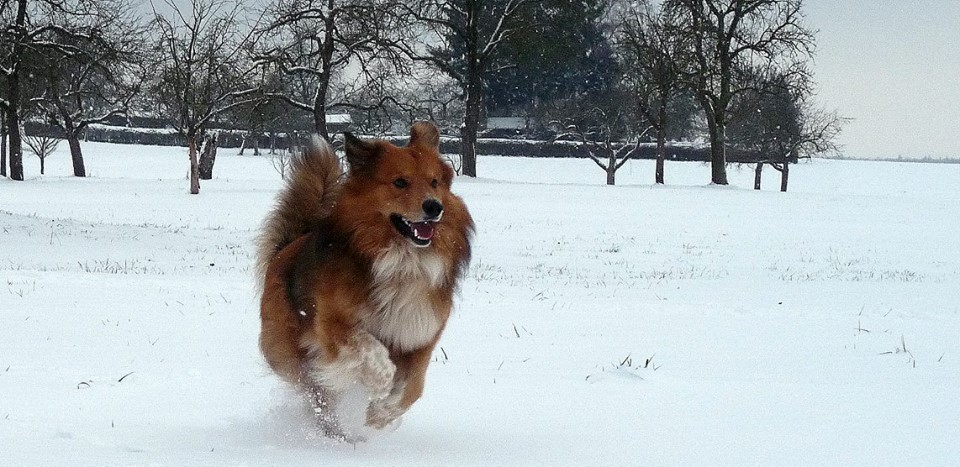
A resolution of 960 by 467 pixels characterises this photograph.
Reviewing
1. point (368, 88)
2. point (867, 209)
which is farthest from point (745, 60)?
point (368, 88)

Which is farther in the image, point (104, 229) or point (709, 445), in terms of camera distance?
point (104, 229)

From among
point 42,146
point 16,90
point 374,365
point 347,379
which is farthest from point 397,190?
point 42,146

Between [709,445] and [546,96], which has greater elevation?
[546,96]

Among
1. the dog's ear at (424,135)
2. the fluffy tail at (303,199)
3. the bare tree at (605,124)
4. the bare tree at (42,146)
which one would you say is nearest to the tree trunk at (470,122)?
the bare tree at (605,124)

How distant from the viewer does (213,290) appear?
8.66 m

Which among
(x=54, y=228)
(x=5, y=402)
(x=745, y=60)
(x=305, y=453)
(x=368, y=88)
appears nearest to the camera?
(x=305, y=453)

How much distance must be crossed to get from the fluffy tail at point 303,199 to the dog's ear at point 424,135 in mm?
442

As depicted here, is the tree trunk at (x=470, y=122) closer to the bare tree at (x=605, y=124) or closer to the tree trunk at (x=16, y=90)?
the bare tree at (x=605, y=124)

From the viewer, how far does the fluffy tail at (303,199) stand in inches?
179

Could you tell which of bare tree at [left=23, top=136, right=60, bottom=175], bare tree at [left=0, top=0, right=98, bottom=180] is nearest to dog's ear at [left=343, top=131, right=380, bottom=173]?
bare tree at [left=0, top=0, right=98, bottom=180]

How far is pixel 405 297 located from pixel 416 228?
1.15 ft

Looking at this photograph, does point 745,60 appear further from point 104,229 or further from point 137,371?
point 137,371

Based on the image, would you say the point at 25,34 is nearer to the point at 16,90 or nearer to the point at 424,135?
the point at 16,90

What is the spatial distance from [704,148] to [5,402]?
58.2 metres
